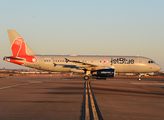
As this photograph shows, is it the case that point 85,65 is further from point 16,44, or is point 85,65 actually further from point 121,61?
point 16,44

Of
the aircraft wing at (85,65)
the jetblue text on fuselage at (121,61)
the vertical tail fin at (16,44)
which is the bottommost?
the aircraft wing at (85,65)

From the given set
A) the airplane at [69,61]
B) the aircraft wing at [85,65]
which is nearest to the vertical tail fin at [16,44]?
the airplane at [69,61]

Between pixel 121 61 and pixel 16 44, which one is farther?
pixel 16 44

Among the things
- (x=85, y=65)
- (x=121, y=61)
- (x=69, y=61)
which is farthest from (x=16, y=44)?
(x=121, y=61)

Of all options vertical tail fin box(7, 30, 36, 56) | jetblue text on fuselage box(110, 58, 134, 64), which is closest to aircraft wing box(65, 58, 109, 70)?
jetblue text on fuselage box(110, 58, 134, 64)

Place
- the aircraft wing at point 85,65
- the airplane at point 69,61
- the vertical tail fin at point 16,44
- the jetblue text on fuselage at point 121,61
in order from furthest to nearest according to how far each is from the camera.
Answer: the vertical tail fin at point 16,44
the jetblue text on fuselage at point 121,61
the airplane at point 69,61
the aircraft wing at point 85,65

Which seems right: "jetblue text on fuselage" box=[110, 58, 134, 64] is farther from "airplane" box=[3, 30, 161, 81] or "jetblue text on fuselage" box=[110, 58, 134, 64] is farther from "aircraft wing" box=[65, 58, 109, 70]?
"aircraft wing" box=[65, 58, 109, 70]

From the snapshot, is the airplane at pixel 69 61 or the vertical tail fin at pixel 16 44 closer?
the airplane at pixel 69 61

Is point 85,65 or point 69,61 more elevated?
point 69,61

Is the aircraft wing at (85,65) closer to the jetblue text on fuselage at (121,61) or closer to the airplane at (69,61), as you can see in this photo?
the airplane at (69,61)

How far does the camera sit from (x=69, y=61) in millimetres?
41469

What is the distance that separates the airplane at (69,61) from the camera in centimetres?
4128

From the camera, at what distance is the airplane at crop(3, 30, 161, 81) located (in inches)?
1625

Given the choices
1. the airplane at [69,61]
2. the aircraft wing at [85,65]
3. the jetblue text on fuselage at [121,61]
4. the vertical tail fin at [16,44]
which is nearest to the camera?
the aircraft wing at [85,65]
